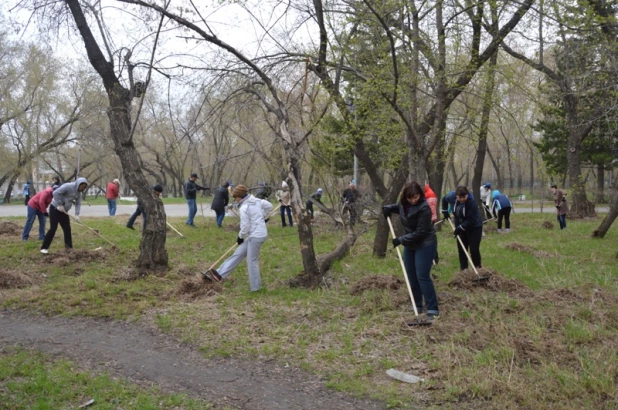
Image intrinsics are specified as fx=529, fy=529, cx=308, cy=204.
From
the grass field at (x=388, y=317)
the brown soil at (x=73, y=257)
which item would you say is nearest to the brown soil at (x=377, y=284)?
the grass field at (x=388, y=317)

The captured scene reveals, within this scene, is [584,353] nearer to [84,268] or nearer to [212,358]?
[212,358]

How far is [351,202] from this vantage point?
14836 mm

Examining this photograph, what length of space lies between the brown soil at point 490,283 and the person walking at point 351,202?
18.4 feet

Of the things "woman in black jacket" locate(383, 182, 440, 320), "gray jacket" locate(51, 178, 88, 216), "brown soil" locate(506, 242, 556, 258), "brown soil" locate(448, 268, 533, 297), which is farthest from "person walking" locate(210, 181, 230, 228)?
"woman in black jacket" locate(383, 182, 440, 320)

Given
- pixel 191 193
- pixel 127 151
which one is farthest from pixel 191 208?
pixel 127 151

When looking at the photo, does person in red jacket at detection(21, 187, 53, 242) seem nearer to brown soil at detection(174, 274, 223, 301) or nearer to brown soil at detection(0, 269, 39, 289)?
brown soil at detection(0, 269, 39, 289)

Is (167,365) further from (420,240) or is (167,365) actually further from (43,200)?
(43,200)

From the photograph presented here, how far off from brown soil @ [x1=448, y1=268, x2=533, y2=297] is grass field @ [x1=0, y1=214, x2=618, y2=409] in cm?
3

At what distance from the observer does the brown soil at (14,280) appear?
818cm

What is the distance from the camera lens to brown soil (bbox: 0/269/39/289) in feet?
26.8

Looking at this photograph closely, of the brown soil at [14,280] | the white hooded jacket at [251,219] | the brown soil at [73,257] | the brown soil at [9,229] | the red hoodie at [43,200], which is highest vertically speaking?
the red hoodie at [43,200]

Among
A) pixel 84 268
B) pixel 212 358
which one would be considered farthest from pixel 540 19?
pixel 84 268

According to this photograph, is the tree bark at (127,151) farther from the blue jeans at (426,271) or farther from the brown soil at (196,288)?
the blue jeans at (426,271)

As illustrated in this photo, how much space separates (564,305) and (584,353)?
167 centimetres
